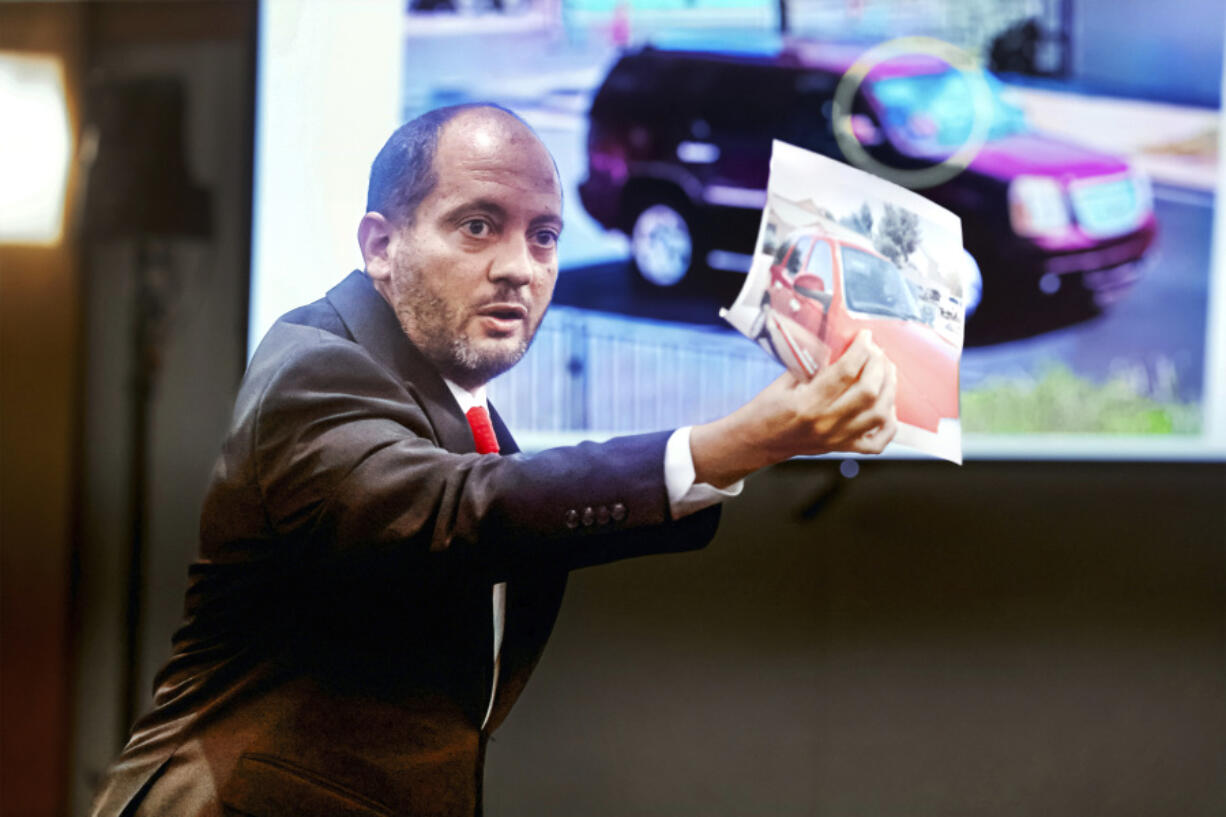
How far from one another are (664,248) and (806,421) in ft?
3.43

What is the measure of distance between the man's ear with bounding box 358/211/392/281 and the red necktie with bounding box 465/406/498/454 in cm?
18

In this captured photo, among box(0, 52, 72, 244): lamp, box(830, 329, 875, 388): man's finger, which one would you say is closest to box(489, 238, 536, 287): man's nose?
box(830, 329, 875, 388): man's finger

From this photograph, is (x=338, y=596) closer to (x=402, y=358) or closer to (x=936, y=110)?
(x=402, y=358)

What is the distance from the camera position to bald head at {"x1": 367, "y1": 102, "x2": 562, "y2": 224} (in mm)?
1043

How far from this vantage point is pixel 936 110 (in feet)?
6.24

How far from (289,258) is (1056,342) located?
1.51 metres

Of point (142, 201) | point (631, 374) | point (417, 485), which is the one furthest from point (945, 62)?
point (142, 201)

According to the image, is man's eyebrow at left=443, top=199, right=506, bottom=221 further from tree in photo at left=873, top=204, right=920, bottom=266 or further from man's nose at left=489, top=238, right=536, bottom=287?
tree in photo at left=873, top=204, right=920, bottom=266

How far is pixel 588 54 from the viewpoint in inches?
73.7

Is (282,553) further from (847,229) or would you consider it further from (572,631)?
(572,631)

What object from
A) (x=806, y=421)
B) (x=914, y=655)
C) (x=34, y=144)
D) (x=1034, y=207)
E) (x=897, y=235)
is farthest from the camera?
(x=34, y=144)

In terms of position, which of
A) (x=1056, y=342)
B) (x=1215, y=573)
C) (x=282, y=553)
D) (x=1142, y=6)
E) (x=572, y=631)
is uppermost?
(x=1142, y=6)

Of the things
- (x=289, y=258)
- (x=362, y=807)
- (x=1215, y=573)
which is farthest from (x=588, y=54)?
(x=1215, y=573)

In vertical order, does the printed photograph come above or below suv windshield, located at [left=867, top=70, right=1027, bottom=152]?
below
